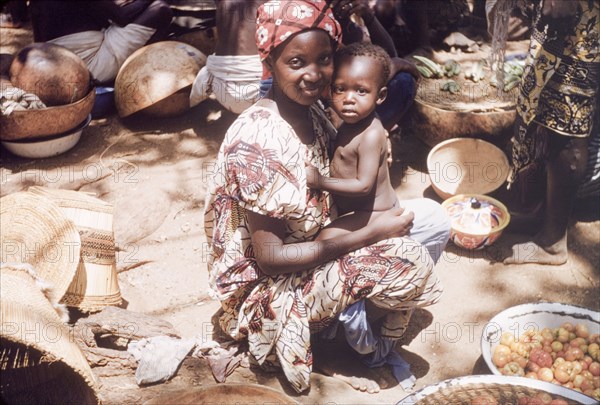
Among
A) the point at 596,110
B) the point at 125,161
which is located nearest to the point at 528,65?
the point at 596,110

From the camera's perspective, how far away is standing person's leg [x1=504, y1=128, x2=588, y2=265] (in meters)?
3.45

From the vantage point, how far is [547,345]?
9.46 feet

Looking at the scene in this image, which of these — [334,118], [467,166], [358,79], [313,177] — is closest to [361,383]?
[313,177]

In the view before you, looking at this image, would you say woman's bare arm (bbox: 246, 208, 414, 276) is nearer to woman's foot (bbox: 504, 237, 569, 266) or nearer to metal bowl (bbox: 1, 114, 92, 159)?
woman's foot (bbox: 504, 237, 569, 266)

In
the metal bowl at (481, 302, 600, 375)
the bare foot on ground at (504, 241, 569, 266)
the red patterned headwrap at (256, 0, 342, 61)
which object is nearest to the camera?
the red patterned headwrap at (256, 0, 342, 61)

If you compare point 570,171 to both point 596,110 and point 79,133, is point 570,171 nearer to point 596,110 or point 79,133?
point 596,110

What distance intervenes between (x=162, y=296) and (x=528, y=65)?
2419mm

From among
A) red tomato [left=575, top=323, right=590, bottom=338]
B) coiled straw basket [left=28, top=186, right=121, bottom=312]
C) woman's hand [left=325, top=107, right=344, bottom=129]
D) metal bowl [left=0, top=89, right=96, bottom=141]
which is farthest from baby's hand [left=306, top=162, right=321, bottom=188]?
metal bowl [left=0, top=89, right=96, bottom=141]

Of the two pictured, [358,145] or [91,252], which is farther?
[91,252]

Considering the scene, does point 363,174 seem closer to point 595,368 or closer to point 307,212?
point 307,212

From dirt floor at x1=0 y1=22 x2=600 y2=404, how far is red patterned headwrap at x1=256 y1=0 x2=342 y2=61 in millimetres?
1433

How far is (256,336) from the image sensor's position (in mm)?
2672

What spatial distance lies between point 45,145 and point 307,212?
2826mm

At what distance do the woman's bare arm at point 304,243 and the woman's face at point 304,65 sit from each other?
1.65 feet
